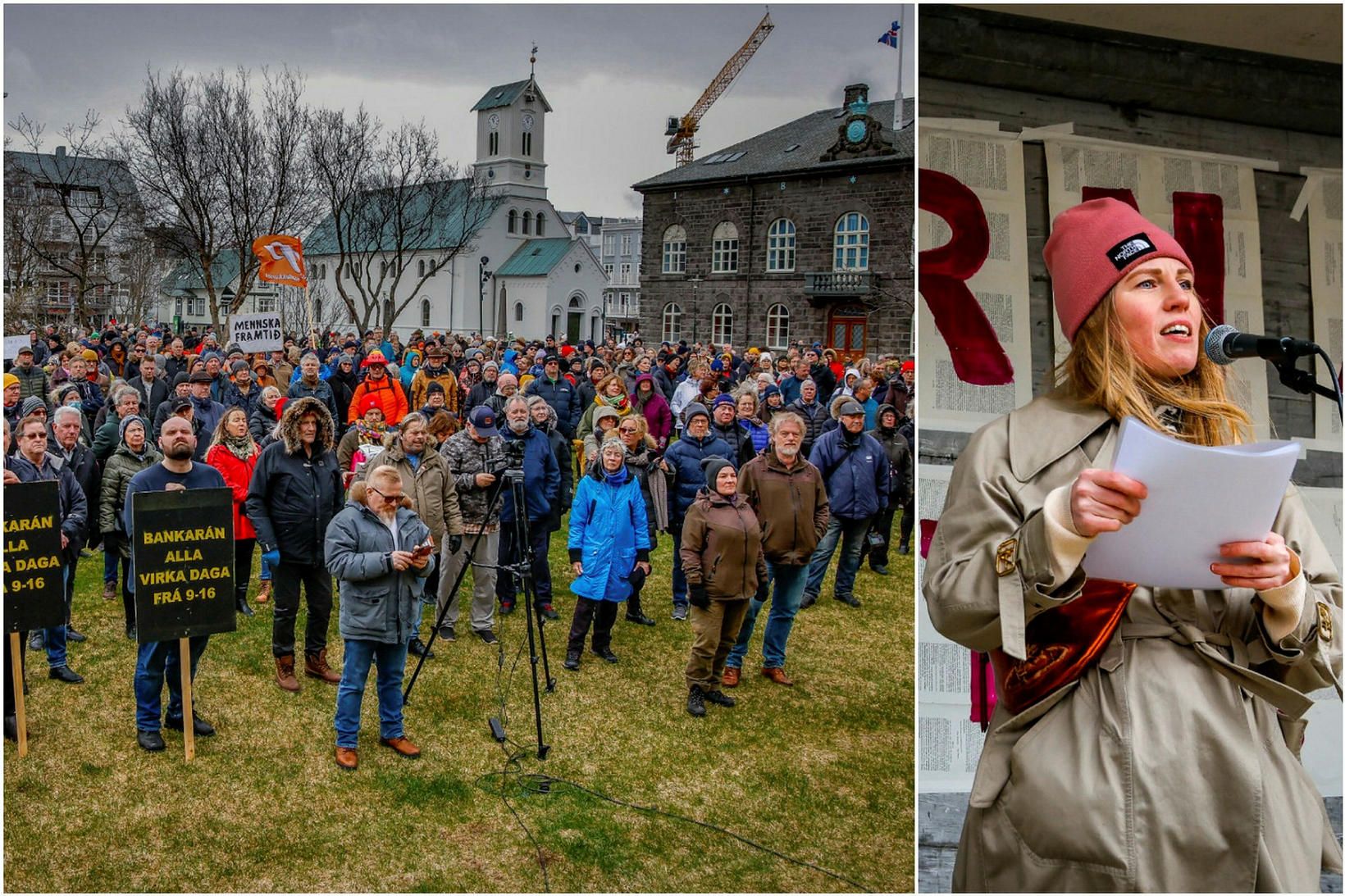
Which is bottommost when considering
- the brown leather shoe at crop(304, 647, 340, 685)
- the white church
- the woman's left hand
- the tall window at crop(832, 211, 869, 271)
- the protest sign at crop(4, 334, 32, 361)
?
the brown leather shoe at crop(304, 647, 340, 685)

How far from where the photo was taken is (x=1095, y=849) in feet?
5.96

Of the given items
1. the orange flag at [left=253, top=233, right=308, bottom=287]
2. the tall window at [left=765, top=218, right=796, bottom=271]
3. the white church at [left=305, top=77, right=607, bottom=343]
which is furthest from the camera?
the white church at [left=305, top=77, right=607, bottom=343]

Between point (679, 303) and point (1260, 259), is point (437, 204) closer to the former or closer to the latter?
point (679, 303)

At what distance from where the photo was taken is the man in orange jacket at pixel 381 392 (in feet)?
32.7

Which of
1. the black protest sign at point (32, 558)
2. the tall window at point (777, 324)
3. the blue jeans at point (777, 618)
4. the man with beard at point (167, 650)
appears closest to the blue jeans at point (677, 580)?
the blue jeans at point (777, 618)

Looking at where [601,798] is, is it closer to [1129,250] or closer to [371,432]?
[1129,250]

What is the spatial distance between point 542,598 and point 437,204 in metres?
24.8

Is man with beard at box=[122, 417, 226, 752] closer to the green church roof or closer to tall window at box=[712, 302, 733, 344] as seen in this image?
tall window at box=[712, 302, 733, 344]

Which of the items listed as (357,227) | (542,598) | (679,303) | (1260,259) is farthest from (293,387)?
(679,303)

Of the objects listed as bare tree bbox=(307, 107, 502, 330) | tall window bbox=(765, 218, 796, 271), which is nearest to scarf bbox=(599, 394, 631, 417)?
bare tree bbox=(307, 107, 502, 330)

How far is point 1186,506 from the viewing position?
166cm

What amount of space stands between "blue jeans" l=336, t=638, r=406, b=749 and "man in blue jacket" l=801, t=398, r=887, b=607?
13.4ft

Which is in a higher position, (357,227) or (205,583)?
(357,227)

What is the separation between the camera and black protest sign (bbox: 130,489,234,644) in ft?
17.6
